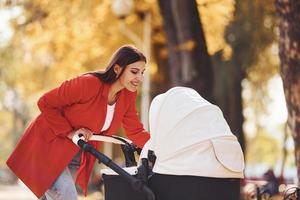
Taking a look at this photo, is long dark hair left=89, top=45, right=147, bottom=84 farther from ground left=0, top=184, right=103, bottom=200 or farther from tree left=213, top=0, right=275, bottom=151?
Answer: tree left=213, top=0, right=275, bottom=151

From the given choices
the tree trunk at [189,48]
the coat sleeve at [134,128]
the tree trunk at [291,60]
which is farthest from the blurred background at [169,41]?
the coat sleeve at [134,128]

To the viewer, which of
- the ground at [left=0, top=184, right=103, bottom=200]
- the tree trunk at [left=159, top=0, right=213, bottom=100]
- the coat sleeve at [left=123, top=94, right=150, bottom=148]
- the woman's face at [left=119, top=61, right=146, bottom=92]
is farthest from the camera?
the ground at [left=0, top=184, right=103, bottom=200]

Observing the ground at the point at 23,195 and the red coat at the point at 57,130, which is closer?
the red coat at the point at 57,130

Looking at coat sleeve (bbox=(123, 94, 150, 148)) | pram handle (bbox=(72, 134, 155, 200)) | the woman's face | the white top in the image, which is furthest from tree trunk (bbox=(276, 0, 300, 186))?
pram handle (bbox=(72, 134, 155, 200))

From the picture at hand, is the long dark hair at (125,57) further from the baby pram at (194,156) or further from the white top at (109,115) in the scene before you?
the baby pram at (194,156)

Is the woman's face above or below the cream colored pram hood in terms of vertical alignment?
above

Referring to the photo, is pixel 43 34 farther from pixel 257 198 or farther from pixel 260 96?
pixel 257 198

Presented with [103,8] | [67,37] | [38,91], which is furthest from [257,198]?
[38,91]

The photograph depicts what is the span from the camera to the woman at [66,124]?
6.03 meters

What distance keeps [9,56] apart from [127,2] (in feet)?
23.3

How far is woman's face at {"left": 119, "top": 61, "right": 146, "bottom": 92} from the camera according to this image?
6102 mm

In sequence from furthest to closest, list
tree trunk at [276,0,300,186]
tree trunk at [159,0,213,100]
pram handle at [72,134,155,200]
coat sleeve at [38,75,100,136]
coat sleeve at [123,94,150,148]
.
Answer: tree trunk at [159,0,213,100], tree trunk at [276,0,300,186], coat sleeve at [123,94,150,148], coat sleeve at [38,75,100,136], pram handle at [72,134,155,200]

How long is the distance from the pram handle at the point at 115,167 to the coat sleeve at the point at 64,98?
0.17m

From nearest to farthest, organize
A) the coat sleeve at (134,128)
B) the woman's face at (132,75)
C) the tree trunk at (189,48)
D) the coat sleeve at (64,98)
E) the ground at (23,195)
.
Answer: the coat sleeve at (64,98) < the woman's face at (132,75) < the coat sleeve at (134,128) < the tree trunk at (189,48) < the ground at (23,195)
